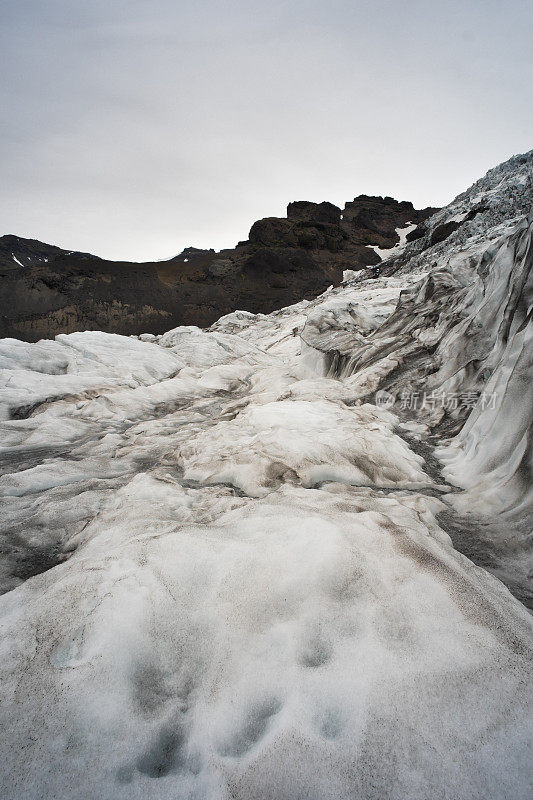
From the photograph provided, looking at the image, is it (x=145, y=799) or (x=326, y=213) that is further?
(x=326, y=213)

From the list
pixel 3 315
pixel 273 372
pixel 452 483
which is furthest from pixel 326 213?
pixel 452 483

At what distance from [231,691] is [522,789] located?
122 cm

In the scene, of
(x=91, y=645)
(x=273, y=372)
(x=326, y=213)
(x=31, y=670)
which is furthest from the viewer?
(x=326, y=213)

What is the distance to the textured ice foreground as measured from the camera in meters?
1.44

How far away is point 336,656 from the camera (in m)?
1.86

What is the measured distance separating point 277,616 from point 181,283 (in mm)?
40855

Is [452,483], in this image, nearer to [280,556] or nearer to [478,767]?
[280,556]

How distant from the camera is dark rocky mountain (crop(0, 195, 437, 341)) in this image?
30.3 metres

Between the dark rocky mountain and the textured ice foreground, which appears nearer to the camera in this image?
the textured ice foreground

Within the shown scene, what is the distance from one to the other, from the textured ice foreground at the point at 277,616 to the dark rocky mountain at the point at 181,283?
97.9 feet

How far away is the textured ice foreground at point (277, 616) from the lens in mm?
1439

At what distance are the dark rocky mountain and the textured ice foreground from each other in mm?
29828

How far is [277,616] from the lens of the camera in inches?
83.1

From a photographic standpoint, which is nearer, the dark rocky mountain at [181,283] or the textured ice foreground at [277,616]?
the textured ice foreground at [277,616]
